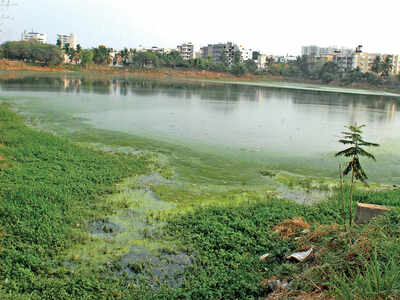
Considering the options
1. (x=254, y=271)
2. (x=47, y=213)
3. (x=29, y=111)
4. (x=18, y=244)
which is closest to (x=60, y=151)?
(x=47, y=213)

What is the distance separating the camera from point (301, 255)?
5.15m

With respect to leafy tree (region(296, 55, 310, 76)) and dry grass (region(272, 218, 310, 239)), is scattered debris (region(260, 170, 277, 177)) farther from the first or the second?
leafy tree (region(296, 55, 310, 76))

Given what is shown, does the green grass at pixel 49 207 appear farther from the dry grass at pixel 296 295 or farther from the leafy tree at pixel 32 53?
the leafy tree at pixel 32 53

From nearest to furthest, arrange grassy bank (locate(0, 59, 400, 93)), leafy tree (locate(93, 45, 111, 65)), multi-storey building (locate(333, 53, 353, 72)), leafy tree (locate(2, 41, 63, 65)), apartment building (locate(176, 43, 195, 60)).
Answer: grassy bank (locate(0, 59, 400, 93)), leafy tree (locate(2, 41, 63, 65)), leafy tree (locate(93, 45, 111, 65)), multi-storey building (locate(333, 53, 353, 72)), apartment building (locate(176, 43, 195, 60))

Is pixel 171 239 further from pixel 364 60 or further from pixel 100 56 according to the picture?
pixel 364 60

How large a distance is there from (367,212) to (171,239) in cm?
341

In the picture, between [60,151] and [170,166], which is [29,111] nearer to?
[60,151]

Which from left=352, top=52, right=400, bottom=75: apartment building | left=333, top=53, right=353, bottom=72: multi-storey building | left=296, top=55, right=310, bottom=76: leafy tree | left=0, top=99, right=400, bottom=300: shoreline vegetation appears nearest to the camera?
left=0, top=99, right=400, bottom=300: shoreline vegetation

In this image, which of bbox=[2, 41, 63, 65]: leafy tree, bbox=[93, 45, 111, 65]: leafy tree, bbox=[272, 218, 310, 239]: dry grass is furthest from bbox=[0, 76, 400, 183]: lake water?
bbox=[93, 45, 111, 65]: leafy tree

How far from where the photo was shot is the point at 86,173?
349 inches

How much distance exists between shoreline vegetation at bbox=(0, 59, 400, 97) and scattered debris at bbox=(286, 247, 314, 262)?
2411 inches

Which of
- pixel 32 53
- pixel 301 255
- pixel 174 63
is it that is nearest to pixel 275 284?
pixel 301 255

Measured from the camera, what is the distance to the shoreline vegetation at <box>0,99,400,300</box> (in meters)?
4.34

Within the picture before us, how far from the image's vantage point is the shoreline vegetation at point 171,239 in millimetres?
4344
